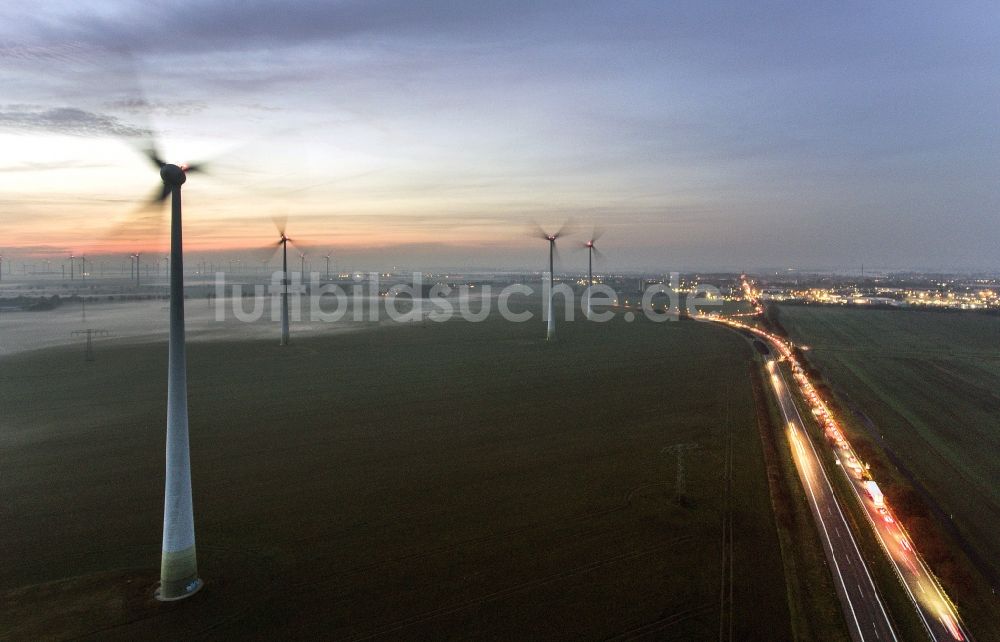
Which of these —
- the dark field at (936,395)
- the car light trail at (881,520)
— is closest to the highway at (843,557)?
the car light trail at (881,520)

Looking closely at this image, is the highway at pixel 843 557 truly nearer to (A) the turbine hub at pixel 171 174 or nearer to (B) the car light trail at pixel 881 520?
(B) the car light trail at pixel 881 520

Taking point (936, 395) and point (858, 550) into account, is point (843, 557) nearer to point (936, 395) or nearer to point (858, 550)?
point (858, 550)

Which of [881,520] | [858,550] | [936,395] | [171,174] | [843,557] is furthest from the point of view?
[936,395]

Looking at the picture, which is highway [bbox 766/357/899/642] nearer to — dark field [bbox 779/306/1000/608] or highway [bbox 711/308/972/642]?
highway [bbox 711/308/972/642]

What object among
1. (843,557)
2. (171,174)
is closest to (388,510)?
(171,174)

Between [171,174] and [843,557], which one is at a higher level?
[171,174]

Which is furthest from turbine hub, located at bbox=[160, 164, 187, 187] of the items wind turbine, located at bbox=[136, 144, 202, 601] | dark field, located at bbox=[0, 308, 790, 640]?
dark field, located at bbox=[0, 308, 790, 640]
